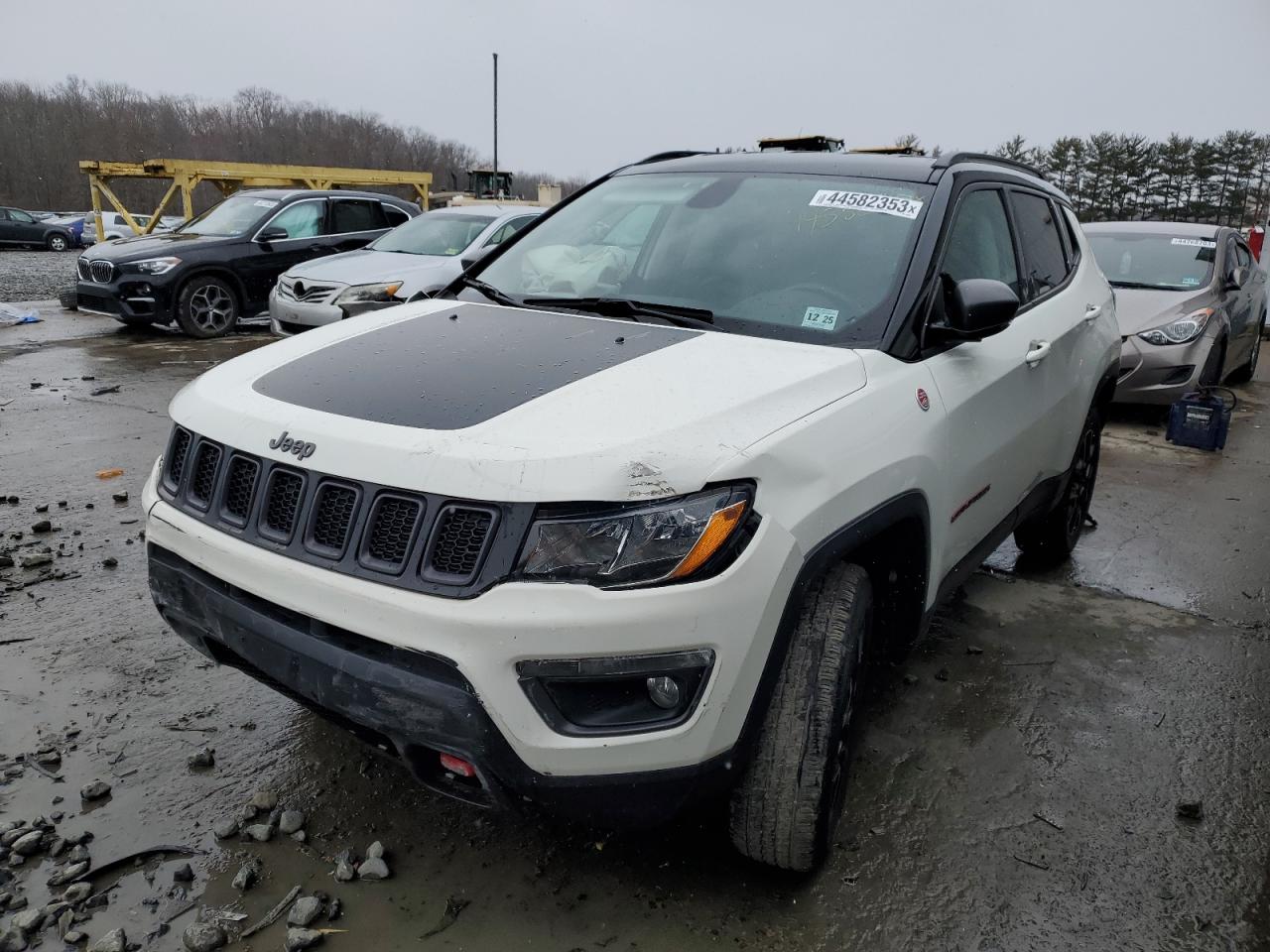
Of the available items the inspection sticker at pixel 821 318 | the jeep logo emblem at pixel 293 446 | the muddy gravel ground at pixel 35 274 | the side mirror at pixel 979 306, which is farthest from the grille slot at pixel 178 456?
the muddy gravel ground at pixel 35 274

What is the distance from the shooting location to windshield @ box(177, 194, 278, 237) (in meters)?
10.9

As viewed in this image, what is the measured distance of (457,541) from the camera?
72.3 inches

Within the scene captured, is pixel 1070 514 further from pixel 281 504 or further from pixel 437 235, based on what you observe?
pixel 437 235

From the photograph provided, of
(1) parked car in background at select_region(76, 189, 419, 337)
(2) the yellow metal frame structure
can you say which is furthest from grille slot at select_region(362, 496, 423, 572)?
(2) the yellow metal frame structure

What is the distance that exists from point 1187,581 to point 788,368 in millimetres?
3223

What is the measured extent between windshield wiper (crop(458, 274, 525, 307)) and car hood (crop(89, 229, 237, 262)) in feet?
27.9

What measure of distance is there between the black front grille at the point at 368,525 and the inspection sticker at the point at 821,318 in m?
1.17

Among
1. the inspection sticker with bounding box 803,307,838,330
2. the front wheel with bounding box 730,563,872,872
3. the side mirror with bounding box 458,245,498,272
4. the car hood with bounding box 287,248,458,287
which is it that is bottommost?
the front wheel with bounding box 730,563,872,872

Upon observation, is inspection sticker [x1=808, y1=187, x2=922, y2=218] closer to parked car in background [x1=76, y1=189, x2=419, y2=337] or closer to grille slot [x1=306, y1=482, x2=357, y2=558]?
grille slot [x1=306, y1=482, x2=357, y2=558]

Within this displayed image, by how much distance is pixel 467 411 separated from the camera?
2049 millimetres

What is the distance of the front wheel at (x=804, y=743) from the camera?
82.3 inches

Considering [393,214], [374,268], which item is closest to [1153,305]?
[374,268]

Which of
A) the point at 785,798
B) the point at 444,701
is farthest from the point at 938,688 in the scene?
the point at 444,701

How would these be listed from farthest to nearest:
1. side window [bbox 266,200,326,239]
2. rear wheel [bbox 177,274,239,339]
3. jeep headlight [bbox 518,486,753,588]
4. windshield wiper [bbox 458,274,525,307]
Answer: side window [bbox 266,200,326,239] → rear wheel [bbox 177,274,239,339] → windshield wiper [bbox 458,274,525,307] → jeep headlight [bbox 518,486,753,588]
